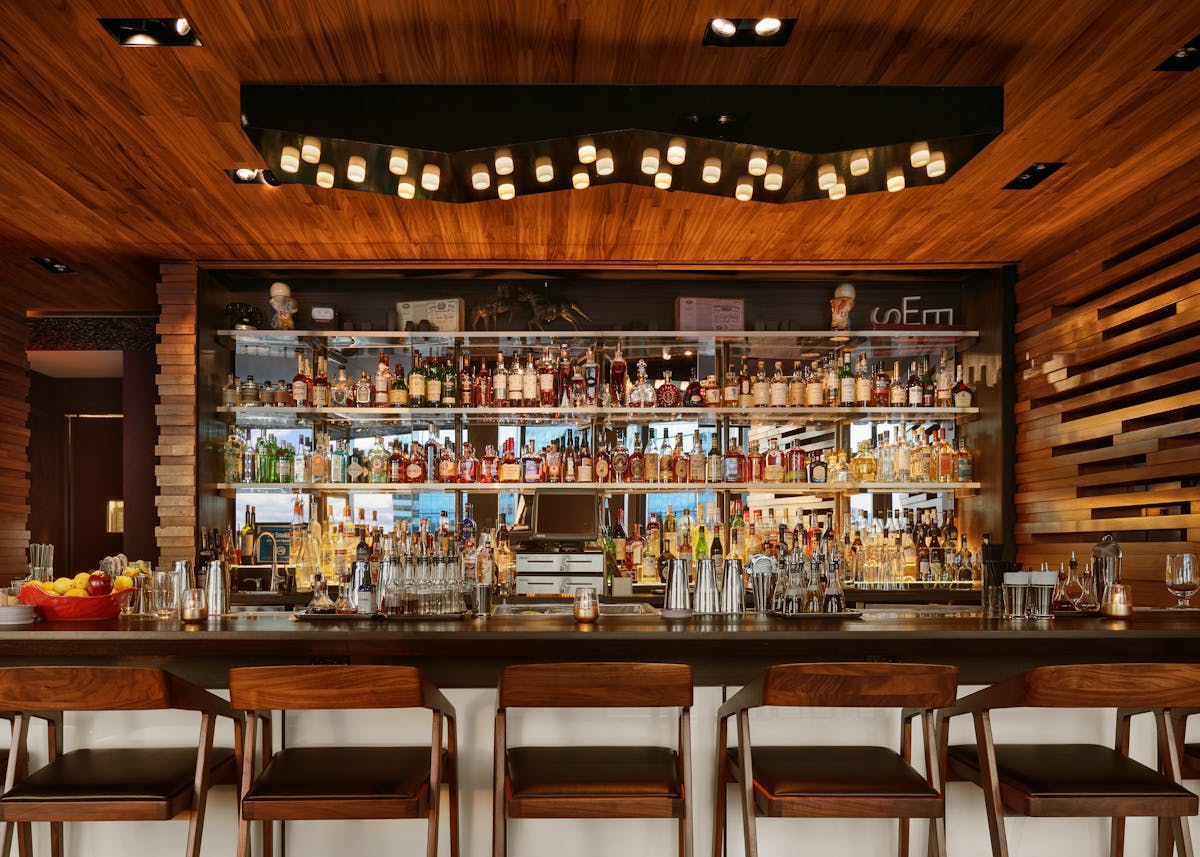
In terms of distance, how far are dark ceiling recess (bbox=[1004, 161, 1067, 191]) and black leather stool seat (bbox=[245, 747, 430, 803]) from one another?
3.20m

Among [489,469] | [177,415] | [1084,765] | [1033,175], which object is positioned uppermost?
[1033,175]

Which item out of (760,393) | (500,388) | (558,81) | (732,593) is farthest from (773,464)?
(558,81)

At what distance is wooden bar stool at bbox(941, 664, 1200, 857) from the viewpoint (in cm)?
242

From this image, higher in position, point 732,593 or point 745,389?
point 745,389

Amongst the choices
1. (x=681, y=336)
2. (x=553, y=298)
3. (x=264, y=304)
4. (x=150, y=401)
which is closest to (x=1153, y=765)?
(x=681, y=336)

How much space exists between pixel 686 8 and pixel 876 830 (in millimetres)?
2475

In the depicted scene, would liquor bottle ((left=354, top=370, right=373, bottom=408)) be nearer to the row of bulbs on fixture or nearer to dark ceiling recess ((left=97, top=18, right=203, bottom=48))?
the row of bulbs on fixture

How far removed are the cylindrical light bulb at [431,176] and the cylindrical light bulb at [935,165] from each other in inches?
64.2

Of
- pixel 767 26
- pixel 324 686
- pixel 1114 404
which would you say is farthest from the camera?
pixel 1114 404

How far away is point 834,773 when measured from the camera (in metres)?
2.62

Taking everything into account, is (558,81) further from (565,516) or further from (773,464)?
(773,464)

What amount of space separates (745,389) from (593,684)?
3561mm

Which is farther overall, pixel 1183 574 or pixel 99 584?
pixel 1183 574

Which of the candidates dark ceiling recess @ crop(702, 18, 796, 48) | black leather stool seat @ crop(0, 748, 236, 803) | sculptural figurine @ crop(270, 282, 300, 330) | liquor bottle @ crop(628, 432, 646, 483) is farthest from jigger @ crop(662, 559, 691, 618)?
sculptural figurine @ crop(270, 282, 300, 330)
